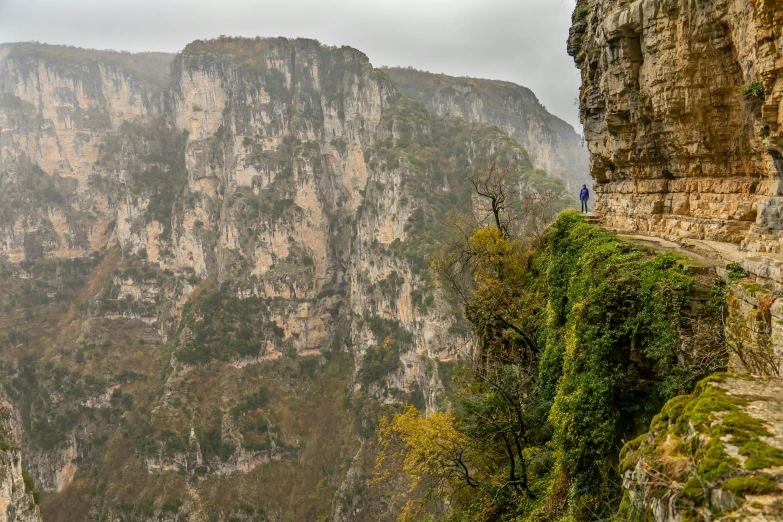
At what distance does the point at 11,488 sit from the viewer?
29156 mm

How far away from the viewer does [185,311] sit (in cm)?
8812

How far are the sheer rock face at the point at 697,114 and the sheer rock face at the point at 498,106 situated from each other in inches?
4334

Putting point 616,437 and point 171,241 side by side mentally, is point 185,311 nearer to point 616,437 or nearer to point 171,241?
point 171,241

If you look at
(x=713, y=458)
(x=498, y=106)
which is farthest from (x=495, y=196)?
(x=498, y=106)

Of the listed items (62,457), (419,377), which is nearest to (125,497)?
(62,457)

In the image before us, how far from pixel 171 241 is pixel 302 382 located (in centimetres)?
4146

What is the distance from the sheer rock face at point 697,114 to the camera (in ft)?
26.7

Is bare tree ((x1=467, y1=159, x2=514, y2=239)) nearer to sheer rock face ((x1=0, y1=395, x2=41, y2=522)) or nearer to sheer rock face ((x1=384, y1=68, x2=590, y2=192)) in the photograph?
sheer rock face ((x1=0, y1=395, x2=41, y2=522))

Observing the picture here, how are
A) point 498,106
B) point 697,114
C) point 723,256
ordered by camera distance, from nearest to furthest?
1. point 723,256
2. point 697,114
3. point 498,106

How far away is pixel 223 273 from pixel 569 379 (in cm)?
8691

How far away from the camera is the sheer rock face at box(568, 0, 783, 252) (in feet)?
26.7

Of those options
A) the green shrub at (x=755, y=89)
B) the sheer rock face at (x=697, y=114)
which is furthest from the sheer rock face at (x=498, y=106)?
the green shrub at (x=755, y=89)

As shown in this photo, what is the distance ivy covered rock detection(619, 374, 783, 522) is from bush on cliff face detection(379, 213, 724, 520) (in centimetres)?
141

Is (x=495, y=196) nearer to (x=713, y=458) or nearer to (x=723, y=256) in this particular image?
(x=723, y=256)
